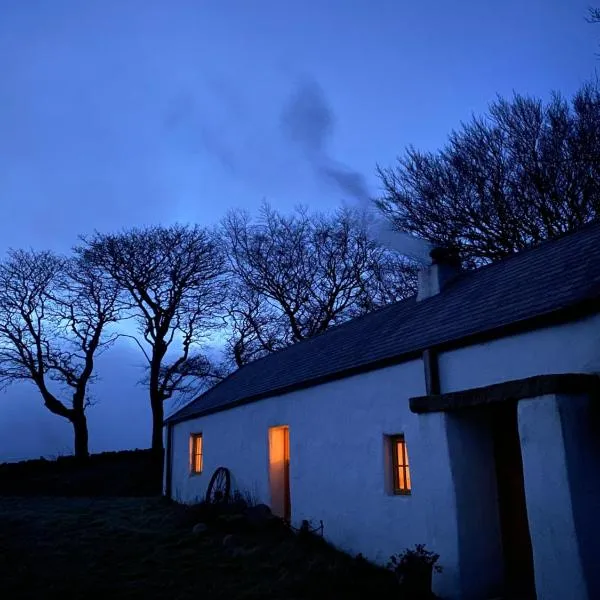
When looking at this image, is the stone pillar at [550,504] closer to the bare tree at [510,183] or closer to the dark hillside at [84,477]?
the bare tree at [510,183]

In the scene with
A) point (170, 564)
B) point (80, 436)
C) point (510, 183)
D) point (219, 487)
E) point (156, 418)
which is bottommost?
point (170, 564)

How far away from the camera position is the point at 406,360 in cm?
809

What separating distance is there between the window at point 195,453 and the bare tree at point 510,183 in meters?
9.49

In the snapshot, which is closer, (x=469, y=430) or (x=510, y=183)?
(x=469, y=430)

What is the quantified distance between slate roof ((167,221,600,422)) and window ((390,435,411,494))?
1.22 metres

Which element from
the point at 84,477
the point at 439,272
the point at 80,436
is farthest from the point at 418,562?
the point at 80,436

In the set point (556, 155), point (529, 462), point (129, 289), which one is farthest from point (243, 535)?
point (129, 289)

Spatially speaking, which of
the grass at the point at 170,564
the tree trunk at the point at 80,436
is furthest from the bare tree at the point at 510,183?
the tree trunk at the point at 80,436

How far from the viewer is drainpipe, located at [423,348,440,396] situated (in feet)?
24.3

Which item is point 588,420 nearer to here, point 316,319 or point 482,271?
point 482,271

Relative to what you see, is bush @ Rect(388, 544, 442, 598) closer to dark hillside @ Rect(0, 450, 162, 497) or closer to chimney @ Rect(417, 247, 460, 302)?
chimney @ Rect(417, 247, 460, 302)

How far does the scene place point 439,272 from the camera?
10.7 meters

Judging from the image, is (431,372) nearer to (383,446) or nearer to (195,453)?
(383,446)

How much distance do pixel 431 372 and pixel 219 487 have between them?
8057 millimetres
